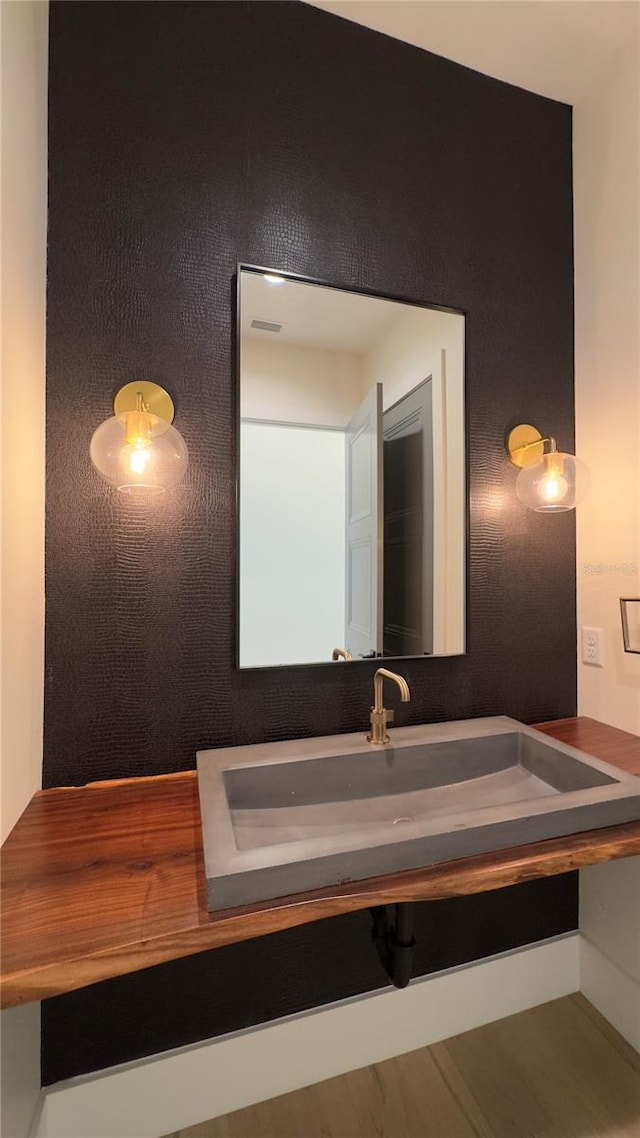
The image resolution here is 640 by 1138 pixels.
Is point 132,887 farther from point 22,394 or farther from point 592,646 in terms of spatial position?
point 592,646

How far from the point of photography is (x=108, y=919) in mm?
669

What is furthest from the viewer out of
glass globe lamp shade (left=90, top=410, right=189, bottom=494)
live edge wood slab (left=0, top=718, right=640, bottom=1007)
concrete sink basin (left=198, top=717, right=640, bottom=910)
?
glass globe lamp shade (left=90, top=410, right=189, bottom=494)

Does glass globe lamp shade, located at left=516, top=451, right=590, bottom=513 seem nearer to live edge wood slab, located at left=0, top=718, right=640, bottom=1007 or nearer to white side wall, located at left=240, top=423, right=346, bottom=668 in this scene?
white side wall, located at left=240, top=423, right=346, bottom=668

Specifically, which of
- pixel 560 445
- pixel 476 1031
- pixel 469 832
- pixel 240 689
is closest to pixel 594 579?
pixel 560 445

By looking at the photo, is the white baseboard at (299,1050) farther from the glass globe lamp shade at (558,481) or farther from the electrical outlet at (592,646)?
the glass globe lamp shade at (558,481)

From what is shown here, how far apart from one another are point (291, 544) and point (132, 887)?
75cm

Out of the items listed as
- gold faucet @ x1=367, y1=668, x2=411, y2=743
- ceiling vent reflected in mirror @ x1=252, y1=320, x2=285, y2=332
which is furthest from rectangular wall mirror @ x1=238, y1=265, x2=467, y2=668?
gold faucet @ x1=367, y1=668, x2=411, y2=743

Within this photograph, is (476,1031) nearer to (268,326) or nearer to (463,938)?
(463,938)

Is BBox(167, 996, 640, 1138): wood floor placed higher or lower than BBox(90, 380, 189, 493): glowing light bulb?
lower

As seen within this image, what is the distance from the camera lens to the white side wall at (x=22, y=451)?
81cm

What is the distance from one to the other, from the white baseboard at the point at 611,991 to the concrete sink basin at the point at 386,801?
70 centimetres

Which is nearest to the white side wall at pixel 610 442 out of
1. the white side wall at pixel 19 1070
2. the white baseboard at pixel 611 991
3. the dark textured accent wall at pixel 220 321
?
the white baseboard at pixel 611 991

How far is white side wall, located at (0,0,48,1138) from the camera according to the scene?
812mm

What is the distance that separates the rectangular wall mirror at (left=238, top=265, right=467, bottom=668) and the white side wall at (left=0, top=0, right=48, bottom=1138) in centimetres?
42
